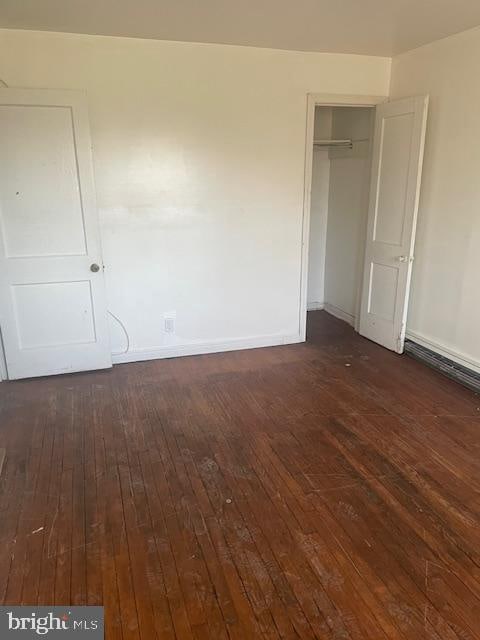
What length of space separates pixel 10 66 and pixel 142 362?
2502mm

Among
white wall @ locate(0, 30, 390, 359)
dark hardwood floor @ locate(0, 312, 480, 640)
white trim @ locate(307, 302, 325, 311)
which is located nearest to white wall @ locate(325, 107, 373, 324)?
white trim @ locate(307, 302, 325, 311)

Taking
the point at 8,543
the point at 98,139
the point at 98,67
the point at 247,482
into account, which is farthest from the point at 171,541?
the point at 98,67

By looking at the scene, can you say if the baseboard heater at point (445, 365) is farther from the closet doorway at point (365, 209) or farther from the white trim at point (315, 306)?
the white trim at point (315, 306)

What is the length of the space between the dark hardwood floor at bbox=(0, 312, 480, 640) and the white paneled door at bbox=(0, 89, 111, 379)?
276 mm

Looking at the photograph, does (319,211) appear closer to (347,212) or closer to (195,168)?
(347,212)

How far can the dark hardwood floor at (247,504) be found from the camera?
180 centimetres

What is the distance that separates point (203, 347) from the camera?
4406 mm

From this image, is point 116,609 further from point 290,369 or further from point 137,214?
point 137,214

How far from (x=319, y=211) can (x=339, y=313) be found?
4.15 ft

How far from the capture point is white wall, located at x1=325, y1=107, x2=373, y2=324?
194 inches

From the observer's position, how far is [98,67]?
11.7ft

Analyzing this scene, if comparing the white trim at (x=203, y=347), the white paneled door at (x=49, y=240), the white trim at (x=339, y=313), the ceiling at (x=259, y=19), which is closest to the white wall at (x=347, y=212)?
the white trim at (x=339, y=313)

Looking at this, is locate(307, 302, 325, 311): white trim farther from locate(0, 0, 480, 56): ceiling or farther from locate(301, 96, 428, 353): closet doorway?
locate(0, 0, 480, 56): ceiling

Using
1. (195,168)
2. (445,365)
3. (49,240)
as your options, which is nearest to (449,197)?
(445,365)
